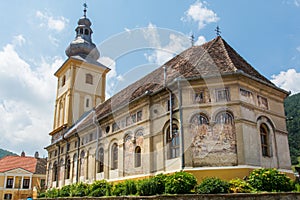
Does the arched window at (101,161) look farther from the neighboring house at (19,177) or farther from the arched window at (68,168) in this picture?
the neighboring house at (19,177)

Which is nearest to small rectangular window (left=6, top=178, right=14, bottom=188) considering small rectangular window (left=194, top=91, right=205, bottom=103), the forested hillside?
small rectangular window (left=194, top=91, right=205, bottom=103)

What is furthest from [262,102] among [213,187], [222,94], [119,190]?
[119,190]

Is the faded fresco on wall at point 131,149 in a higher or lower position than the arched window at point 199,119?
lower

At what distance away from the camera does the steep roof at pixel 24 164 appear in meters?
50.5

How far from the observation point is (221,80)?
17.4m

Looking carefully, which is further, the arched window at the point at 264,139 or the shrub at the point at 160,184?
the arched window at the point at 264,139

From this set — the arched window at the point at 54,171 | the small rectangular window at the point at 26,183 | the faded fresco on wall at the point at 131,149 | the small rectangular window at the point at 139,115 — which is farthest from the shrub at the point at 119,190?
the small rectangular window at the point at 26,183

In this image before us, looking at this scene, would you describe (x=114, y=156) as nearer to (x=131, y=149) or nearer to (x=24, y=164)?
(x=131, y=149)

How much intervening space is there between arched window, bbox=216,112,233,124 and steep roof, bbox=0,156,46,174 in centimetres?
4321

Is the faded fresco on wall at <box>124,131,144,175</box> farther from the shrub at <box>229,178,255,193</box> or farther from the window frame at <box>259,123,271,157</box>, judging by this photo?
the shrub at <box>229,178,255,193</box>

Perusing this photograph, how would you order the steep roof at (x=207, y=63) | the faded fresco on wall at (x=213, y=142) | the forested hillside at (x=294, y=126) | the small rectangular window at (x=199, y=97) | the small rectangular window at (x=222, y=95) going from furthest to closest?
1. the forested hillside at (x=294, y=126)
2. the steep roof at (x=207, y=63)
3. the small rectangular window at (x=199, y=97)
4. the small rectangular window at (x=222, y=95)
5. the faded fresco on wall at (x=213, y=142)

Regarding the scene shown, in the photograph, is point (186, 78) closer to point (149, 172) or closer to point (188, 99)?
point (188, 99)

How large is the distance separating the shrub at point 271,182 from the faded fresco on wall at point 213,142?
6.87 ft

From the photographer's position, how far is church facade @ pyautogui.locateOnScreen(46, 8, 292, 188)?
54.2 feet
